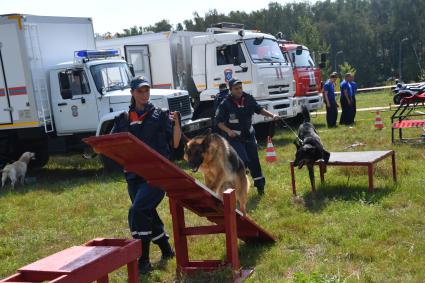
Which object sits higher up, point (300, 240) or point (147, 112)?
point (147, 112)

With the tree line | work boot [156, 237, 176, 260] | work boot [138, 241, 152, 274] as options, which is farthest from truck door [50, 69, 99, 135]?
the tree line

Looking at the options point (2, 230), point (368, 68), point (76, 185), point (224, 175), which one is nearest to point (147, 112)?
point (224, 175)

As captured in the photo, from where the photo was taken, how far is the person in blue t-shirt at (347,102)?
1636cm

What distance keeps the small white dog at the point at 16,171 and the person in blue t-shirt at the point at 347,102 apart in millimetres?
9889

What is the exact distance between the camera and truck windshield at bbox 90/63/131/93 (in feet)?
36.4

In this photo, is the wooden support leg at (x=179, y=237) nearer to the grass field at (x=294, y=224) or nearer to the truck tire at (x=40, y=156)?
the grass field at (x=294, y=224)

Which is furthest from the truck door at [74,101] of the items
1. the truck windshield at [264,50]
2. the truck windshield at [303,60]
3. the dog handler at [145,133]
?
the truck windshield at [303,60]

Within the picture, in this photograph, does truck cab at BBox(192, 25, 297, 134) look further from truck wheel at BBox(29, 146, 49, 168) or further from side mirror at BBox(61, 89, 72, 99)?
truck wheel at BBox(29, 146, 49, 168)

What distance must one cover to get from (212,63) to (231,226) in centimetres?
950

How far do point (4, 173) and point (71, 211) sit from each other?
11.5 feet

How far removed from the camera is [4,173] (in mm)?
10703

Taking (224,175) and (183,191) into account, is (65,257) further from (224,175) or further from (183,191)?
(224,175)

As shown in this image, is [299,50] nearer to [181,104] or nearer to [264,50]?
[264,50]

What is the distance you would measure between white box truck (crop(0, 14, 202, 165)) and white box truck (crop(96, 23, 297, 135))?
2049 millimetres
